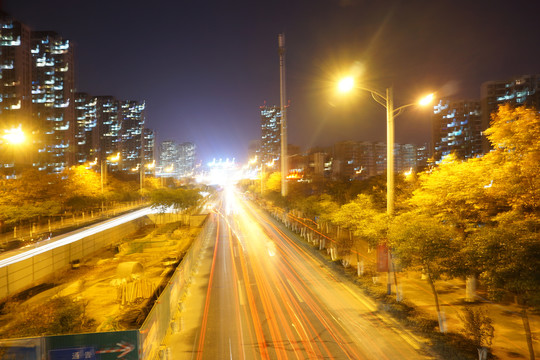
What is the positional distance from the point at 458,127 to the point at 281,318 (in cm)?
9860

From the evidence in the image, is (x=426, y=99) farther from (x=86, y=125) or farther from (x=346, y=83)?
(x=86, y=125)

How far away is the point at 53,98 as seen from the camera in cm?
8312

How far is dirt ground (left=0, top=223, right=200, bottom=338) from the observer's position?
11.6m

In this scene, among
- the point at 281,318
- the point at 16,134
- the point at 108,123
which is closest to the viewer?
the point at 281,318

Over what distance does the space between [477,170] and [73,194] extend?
3496 cm

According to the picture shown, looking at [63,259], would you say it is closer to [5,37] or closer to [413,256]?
[413,256]

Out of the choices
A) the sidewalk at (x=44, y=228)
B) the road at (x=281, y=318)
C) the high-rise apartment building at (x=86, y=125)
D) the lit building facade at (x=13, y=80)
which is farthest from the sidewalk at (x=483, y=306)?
the high-rise apartment building at (x=86, y=125)

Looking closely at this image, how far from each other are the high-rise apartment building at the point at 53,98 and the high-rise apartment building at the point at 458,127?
9484 cm

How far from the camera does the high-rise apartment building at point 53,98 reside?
79.7 metres

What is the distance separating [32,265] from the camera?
18109 millimetres

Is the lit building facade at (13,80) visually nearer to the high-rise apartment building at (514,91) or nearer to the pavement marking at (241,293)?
the pavement marking at (241,293)

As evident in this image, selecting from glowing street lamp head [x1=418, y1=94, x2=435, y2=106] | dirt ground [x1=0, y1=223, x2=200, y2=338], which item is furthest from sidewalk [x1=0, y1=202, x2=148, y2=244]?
glowing street lamp head [x1=418, y1=94, x2=435, y2=106]

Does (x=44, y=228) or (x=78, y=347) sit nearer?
(x=78, y=347)

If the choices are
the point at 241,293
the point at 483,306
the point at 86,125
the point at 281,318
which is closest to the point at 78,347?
the point at 281,318
